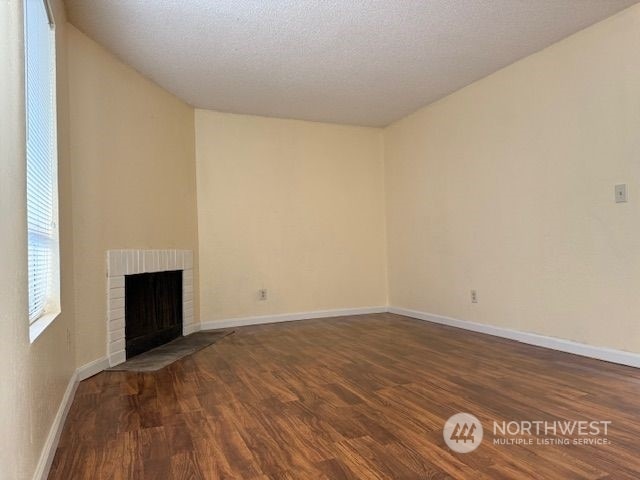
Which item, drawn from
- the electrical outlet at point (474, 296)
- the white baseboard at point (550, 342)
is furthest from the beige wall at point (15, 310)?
the electrical outlet at point (474, 296)

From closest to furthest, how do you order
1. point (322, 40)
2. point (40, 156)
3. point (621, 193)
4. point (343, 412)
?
point (40, 156)
point (343, 412)
point (621, 193)
point (322, 40)

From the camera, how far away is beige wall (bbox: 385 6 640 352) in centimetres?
276

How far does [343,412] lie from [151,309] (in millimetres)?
2284

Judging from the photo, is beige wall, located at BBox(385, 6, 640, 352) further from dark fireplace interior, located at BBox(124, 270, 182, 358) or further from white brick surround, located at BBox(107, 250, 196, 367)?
white brick surround, located at BBox(107, 250, 196, 367)

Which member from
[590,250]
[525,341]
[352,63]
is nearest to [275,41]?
[352,63]

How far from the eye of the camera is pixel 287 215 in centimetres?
491

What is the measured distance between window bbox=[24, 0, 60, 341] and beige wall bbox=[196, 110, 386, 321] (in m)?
2.21

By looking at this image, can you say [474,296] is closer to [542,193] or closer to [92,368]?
[542,193]

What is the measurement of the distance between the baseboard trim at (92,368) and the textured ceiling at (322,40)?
236cm

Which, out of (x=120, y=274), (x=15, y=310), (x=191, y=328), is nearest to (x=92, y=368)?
(x=120, y=274)

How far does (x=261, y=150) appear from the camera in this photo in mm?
4809

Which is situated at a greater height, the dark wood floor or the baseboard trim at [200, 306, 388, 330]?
the baseboard trim at [200, 306, 388, 330]

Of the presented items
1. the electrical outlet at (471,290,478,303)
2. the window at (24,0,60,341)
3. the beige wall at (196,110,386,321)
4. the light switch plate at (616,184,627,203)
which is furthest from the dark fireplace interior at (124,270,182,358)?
the light switch plate at (616,184,627,203)

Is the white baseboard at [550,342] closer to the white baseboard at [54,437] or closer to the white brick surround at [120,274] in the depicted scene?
the white brick surround at [120,274]
